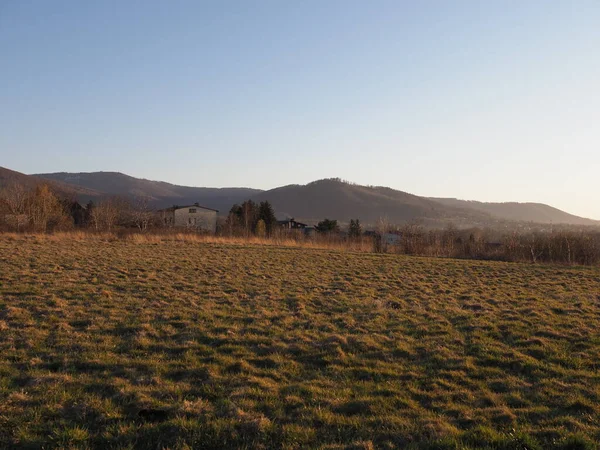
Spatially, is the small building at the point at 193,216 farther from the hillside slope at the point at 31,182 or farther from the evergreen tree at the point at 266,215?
the evergreen tree at the point at 266,215

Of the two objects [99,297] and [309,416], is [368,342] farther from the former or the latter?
[99,297]

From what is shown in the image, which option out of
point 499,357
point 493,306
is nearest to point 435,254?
point 493,306

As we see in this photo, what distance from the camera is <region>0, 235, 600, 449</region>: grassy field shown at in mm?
A: 4105

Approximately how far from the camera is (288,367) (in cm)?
601

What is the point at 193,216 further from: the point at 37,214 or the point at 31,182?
the point at 31,182

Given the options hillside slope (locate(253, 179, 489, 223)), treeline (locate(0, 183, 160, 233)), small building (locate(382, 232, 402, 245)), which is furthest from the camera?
hillside slope (locate(253, 179, 489, 223))

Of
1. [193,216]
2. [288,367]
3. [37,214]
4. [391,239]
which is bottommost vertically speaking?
[288,367]

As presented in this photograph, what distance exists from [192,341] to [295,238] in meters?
30.6

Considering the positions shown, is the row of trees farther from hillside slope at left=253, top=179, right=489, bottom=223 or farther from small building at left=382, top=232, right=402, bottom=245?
hillside slope at left=253, top=179, right=489, bottom=223

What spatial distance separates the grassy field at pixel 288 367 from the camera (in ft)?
13.5

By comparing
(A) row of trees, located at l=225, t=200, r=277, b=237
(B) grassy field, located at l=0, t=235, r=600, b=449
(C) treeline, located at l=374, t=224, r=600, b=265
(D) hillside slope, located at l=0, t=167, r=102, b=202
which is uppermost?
(D) hillside slope, located at l=0, t=167, r=102, b=202

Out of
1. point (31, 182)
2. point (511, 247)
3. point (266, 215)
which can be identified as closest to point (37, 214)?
point (266, 215)

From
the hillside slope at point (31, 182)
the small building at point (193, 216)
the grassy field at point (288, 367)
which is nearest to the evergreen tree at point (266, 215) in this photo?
the small building at point (193, 216)

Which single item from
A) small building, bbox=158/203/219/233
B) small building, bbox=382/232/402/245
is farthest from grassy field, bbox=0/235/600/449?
small building, bbox=158/203/219/233
